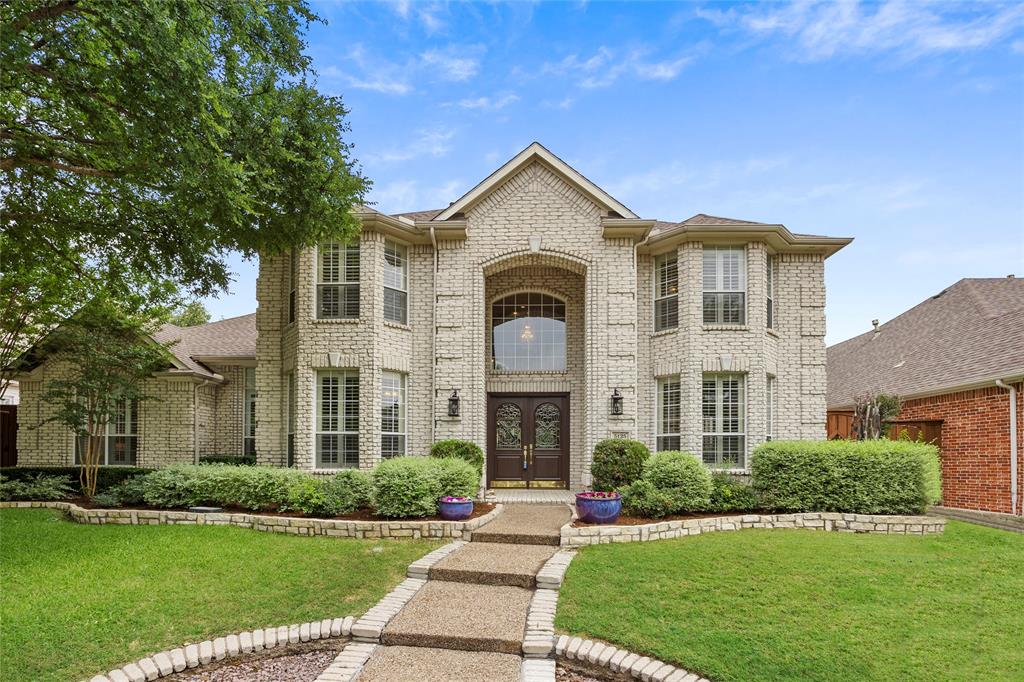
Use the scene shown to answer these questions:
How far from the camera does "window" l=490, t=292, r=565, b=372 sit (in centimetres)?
1338

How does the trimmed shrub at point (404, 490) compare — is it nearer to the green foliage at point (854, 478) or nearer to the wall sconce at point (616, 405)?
the wall sconce at point (616, 405)

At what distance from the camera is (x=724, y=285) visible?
39.2 ft

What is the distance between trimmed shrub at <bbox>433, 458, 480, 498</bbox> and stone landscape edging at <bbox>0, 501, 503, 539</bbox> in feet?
1.74

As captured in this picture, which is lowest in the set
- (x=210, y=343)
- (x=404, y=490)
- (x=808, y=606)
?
(x=808, y=606)

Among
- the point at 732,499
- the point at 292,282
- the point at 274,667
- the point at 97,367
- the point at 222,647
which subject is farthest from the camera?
the point at 292,282

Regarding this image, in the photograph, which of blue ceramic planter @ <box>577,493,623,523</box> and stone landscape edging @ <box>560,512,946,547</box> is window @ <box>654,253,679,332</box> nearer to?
stone landscape edging @ <box>560,512,946,547</box>

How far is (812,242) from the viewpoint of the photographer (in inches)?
481

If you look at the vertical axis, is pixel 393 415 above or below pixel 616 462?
above

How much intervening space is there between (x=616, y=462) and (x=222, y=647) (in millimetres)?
7277

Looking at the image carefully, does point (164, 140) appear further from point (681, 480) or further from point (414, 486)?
point (681, 480)

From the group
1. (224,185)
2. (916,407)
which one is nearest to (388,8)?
(224,185)

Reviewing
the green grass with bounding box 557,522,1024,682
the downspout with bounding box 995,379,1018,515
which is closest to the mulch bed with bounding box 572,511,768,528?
the green grass with bounding box 557,522,1024,682

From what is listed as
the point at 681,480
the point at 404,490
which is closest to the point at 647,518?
the point at 681,480

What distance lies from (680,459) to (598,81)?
7172 millimetres
